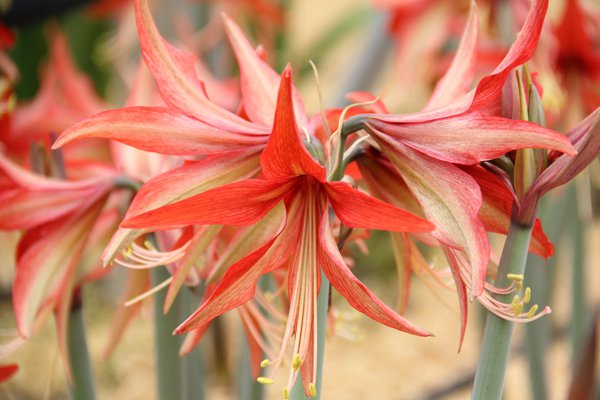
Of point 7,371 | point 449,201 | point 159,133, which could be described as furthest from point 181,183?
point 7,371

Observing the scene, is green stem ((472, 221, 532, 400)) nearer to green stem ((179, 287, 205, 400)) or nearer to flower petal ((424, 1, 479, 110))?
flower petal ((424, 1, 479, 110))

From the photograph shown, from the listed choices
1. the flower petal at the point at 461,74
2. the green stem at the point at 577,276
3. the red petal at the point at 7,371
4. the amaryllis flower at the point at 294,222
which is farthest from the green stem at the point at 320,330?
the green stem at the point at 577,276

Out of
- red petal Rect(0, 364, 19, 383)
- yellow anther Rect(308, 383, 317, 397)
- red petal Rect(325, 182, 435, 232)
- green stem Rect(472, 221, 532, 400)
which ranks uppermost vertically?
red petal Rect(325, 182, 435, 232)

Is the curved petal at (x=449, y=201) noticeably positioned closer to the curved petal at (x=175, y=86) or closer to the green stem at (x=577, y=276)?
the curved petal at (x=175, y=86)

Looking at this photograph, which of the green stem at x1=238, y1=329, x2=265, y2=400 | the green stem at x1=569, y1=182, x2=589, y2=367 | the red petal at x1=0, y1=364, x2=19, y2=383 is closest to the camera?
the red petal at x1=0, y1=364, x2=19, y2=383

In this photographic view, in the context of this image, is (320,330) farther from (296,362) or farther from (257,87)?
(257,87)

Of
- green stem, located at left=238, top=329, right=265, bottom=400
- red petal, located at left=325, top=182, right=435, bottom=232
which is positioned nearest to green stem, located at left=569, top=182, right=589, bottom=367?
green stem, located at left=238, top=329, right=265, bottom=400

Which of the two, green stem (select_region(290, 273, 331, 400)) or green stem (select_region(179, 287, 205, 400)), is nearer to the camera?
green stem (select_region(290, 273, 331, 400))

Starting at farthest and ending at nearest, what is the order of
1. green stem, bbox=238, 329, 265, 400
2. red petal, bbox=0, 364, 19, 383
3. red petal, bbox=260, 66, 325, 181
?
1. green stem, bbox=238, 329, 265, 400
2. red petal, bbox=0, 364, 19, 383
3. red petal, bbox=260, 66, 325, 181
